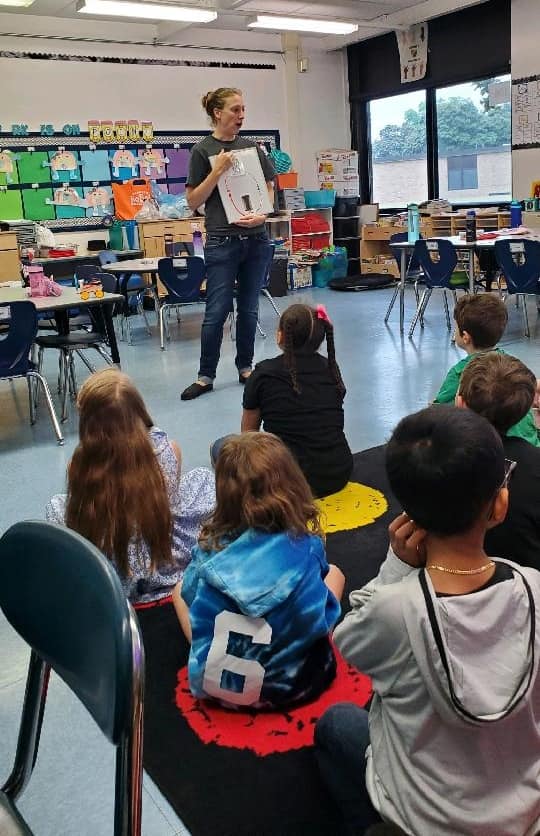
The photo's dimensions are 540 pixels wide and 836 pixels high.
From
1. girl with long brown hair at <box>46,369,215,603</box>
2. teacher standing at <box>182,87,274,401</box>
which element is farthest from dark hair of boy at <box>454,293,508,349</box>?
teacher standing at <box>182,87,274,401</box>

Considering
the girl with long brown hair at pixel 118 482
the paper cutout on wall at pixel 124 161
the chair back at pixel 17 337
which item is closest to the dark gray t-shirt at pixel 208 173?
the chair back at pixel 17 337

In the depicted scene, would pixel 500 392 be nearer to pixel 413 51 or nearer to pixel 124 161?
pixel 124 161

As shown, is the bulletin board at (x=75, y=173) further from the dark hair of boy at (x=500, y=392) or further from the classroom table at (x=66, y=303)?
the dark hair of boy at (x=500, y=392)

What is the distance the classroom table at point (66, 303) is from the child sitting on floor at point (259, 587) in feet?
8.89

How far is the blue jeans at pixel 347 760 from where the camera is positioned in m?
1.28

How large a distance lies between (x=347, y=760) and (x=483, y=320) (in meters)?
1.95

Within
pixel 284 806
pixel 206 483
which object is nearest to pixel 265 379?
pixel 206 483

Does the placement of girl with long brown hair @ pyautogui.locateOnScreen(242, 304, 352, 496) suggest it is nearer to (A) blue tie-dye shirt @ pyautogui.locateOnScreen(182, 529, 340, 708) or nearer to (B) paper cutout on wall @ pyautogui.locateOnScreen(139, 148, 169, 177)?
(A) blue tie-dye shirt @ pyautogui.locateOnScreen(182, 529, 340, 708)

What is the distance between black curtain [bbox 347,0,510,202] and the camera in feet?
28.2

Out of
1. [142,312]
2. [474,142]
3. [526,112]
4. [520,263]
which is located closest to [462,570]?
[520,263]

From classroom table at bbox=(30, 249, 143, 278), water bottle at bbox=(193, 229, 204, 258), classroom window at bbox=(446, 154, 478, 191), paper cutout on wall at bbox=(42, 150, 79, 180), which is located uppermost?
paper cutout on wall at bbox=(42, 150, 79, 180)

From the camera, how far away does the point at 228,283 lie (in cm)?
462

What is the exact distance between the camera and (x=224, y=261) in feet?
15.0

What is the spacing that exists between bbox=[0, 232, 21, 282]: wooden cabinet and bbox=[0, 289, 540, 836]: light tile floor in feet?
4.55
